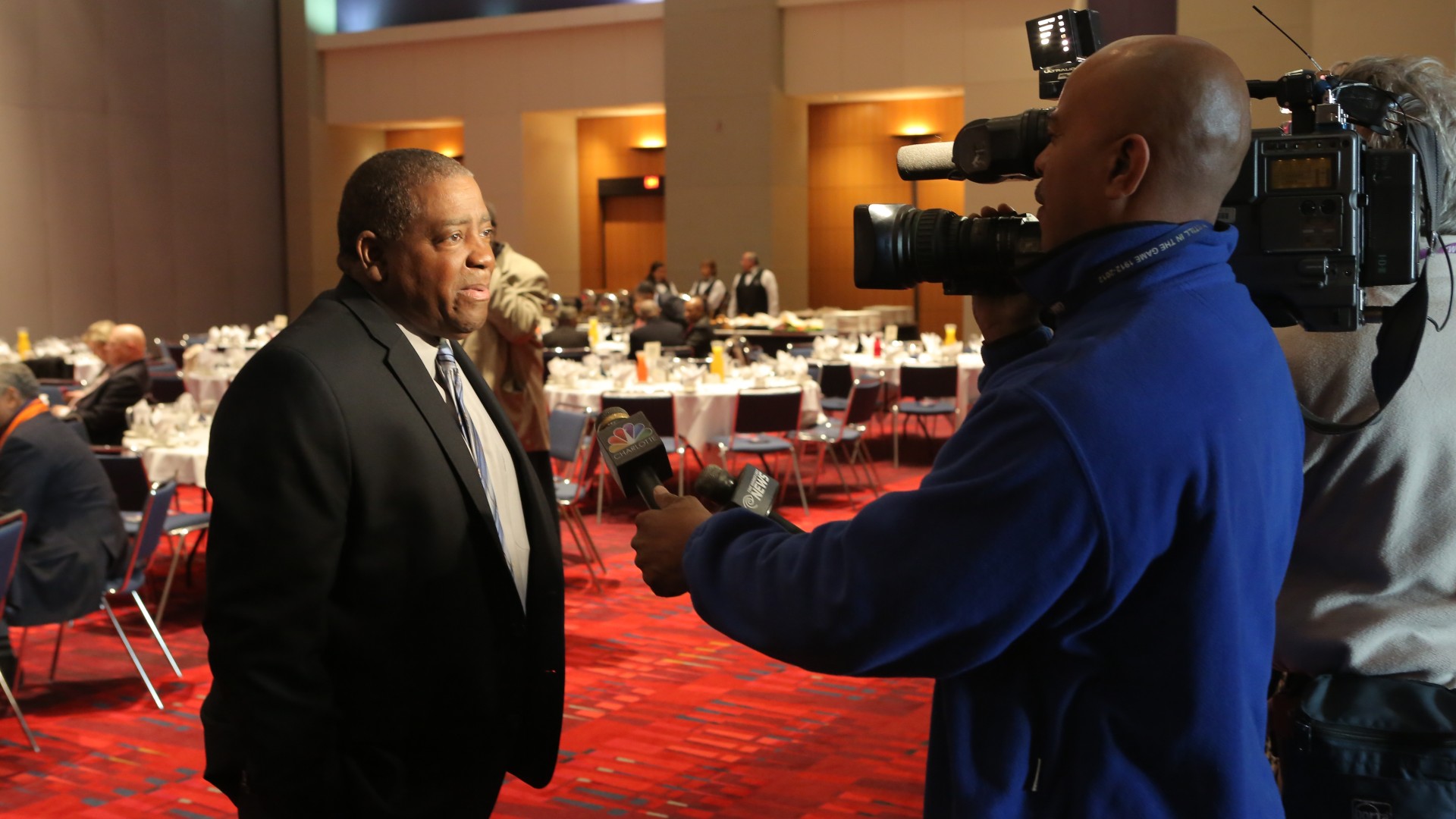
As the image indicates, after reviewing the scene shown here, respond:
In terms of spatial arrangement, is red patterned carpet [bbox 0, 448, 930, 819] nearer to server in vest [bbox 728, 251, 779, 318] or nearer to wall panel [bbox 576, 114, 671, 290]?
server in vest [bbox 728, 251, 779, 318]

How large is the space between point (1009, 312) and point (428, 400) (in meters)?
0.81

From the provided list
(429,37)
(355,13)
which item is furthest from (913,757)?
(355,13)

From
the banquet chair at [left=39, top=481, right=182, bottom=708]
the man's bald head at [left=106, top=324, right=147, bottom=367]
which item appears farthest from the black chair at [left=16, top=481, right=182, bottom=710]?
the man's bald head at [left=106, top=324, right=147, bottom=367]

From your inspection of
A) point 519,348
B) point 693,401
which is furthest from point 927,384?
point 519,348

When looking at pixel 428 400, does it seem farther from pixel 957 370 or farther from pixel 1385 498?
pixel 957 370

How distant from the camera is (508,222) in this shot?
18.5 meters

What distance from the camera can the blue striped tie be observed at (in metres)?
1.97

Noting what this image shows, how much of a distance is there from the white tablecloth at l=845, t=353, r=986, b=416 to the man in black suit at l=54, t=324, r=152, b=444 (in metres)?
4.61

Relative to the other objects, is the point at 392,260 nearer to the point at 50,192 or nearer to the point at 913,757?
the point at 913,757

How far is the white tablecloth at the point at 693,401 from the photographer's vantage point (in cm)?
781

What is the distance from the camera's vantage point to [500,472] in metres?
2.06

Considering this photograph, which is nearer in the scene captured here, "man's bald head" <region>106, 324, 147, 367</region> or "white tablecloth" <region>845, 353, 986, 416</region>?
"man's bald head" <region>106, 324, 147, 367</region>

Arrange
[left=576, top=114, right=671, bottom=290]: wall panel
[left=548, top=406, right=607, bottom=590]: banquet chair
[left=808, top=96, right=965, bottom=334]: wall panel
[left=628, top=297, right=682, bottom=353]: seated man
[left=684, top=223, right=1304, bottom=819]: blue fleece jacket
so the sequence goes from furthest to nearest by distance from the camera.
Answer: [left=576, top=114, right=671, bottom=290]: wall panel < [left=808, top=96, right=965, bottom=334]: wall panel < [left=628, top=297, right=682, bottom=353]: seated man < [left=548, top=406, right=607, bottom=590]: banquet chair < [left=684, top=223, right=1304, bottom=819]: blue fleece jacket

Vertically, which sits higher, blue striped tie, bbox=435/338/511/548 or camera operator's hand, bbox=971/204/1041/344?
camera operator's hand, bbox=971/204/1041/344
